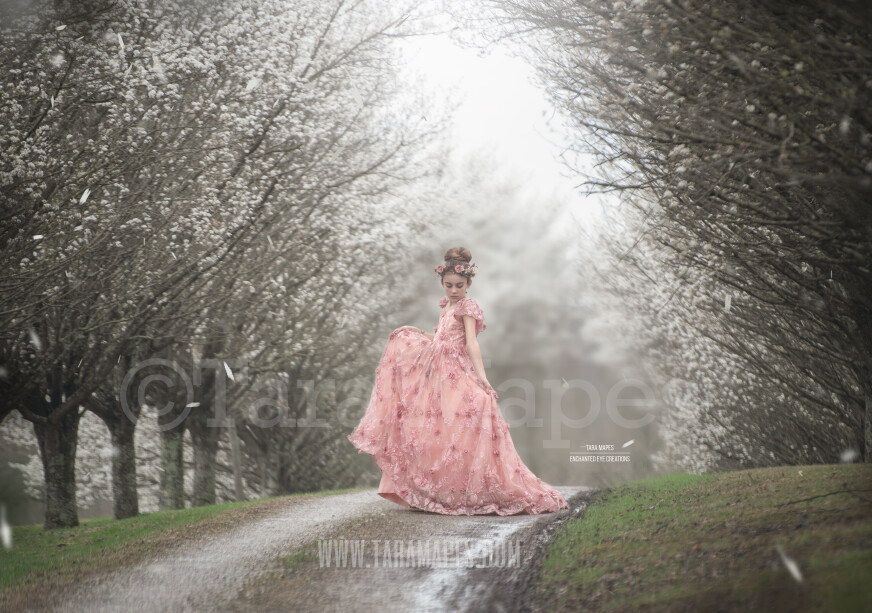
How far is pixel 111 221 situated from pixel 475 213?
24.4 meters

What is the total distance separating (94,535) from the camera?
10.4 metres

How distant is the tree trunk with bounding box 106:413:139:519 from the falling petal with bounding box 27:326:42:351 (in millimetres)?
2782

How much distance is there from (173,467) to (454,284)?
8558 mm

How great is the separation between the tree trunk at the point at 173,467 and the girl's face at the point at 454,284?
8.17 m

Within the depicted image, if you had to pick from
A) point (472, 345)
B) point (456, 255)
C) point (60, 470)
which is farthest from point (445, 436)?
point (60, 470)

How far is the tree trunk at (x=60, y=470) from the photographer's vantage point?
13.0 m

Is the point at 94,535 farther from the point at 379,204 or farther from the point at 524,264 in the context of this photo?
the point at 524,264

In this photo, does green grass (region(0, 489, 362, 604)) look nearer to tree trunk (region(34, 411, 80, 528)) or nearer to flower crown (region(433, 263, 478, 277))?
tree trunk (region(34, 411, 80, 528))

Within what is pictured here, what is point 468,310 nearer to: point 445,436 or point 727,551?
point 445,436

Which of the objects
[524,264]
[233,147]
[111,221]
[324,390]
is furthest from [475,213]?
[111,221]

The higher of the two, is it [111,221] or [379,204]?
[379,204]

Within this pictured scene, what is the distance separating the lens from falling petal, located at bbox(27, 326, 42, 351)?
11.7 meters

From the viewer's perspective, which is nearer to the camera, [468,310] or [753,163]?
[753,163]

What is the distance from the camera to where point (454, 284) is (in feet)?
31.1
